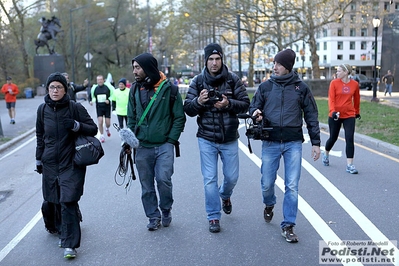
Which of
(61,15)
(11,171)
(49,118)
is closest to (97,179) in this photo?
(11,171)

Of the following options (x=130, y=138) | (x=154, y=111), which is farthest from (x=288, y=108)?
(x=130, y=138)

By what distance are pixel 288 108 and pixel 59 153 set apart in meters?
2.32

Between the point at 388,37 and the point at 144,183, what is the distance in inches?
1161

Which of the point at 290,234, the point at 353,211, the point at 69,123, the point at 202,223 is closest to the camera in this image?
the point at 69,123

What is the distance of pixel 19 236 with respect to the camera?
5.19 metres

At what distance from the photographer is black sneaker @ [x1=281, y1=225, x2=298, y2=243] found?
15.2 feet

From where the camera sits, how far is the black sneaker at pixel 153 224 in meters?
5.13

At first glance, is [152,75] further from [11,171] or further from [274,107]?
[11,171]

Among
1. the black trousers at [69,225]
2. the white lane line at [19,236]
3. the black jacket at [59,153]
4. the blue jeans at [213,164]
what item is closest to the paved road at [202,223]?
the white lane line at [19,236]

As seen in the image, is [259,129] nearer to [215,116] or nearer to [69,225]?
[215,116]

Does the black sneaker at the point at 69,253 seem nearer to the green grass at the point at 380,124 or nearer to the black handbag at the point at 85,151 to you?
the black handbag at the point at 85,151

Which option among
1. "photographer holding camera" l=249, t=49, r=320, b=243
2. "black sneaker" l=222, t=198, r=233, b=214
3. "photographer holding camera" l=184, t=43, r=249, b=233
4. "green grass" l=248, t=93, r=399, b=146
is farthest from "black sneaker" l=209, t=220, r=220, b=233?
"green grass" l=248, t=93, r=399, b=146

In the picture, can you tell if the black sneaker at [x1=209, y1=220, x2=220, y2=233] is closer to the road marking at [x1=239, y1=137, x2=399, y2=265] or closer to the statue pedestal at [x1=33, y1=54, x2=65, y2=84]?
the road marking at [x1=239, y1=137, x2=399, y2=265]

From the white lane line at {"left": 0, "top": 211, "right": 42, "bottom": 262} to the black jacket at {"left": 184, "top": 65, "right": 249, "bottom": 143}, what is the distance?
2341mm
